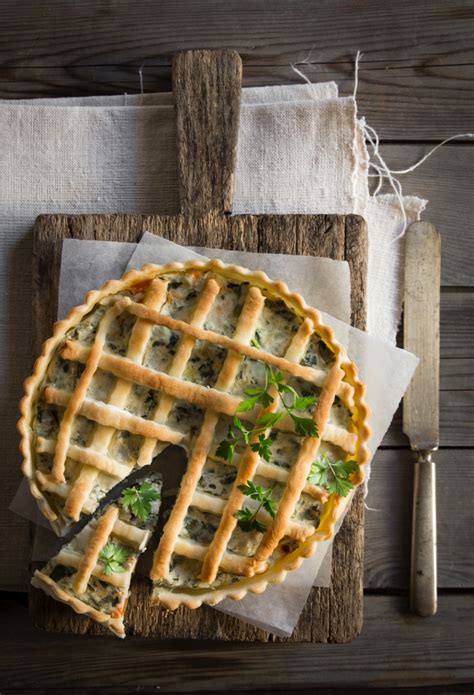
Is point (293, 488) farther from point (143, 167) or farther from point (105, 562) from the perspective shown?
point (143, 167)

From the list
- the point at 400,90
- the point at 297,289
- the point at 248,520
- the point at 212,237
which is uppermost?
the point at 400,90

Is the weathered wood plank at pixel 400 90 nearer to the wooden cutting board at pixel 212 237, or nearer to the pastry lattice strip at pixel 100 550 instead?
the wooden cutting board at pixel 212 237

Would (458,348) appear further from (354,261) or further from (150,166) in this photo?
(150,166)

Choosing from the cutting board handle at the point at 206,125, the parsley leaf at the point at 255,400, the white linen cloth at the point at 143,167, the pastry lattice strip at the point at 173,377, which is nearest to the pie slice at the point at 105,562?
the pastry lattice strip at the point at 173,377

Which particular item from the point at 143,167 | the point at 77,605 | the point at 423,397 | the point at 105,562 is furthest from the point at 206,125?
the point at 77,605

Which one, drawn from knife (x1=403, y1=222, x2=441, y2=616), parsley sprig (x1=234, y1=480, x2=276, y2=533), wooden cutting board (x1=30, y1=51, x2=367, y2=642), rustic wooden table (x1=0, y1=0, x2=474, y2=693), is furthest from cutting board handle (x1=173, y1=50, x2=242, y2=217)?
parsley sprig (x1=234, y1=480, x2=276, y2=533)

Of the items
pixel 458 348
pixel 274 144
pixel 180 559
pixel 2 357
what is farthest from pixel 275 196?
pixel 180 559
